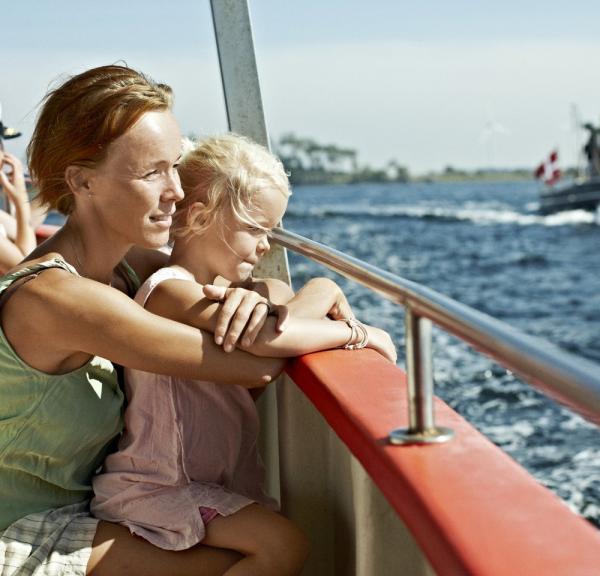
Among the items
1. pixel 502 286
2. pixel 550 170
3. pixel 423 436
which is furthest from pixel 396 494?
pixel 550 170

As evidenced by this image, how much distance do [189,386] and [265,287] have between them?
455 millimetres

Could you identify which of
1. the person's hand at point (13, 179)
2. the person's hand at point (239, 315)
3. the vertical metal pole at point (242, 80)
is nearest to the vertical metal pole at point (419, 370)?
Result: the person's hand at point (239, 315)

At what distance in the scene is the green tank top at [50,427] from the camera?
1.87 meters

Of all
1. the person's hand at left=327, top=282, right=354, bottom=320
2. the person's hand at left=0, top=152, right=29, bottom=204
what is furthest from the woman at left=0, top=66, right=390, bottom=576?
the person's hand at left=0, top=152, right=29, bottom=204

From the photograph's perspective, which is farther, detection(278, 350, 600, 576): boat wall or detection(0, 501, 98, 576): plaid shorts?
detection(0, 501, 98, 576): plaid shorts

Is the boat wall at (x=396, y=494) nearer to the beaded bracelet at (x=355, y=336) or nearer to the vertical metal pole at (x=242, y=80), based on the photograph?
the beaded bracelet at (x=355, y=336)

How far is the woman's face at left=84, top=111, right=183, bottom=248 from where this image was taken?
194 cm

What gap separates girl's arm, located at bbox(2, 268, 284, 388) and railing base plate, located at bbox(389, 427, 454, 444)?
456mm

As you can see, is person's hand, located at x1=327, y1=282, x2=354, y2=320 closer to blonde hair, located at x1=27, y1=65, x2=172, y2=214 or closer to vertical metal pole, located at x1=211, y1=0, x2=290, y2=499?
blonde hair, located at x1=27, y1=65, x2=172, y2=214

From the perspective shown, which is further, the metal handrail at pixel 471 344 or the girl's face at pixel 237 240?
the girl's face at pixel 237 240

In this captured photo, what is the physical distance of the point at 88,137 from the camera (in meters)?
1.92

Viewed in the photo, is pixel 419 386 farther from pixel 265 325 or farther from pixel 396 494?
pixel 265 325

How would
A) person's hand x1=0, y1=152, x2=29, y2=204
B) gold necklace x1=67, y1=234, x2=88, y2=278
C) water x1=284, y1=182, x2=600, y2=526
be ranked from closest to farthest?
gold necklace x1=67, y1=234, x2=88, y2=278
person's hand x1=0, y1=152, x2=29, y2=204
water x1=284, y1=182, x2=600, y2=526

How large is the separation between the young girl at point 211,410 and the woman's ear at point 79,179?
0.22m
